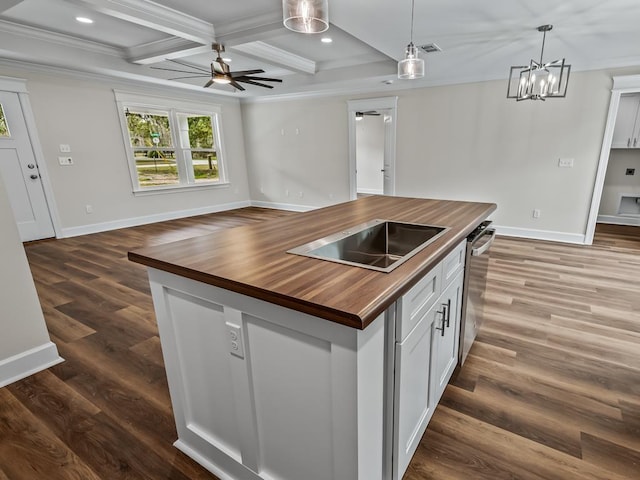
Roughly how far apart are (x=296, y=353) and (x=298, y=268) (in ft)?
0.91

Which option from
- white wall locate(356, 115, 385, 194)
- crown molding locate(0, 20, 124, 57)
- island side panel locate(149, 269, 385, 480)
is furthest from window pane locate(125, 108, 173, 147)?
island side panel locate(149, 269, 385, 480)

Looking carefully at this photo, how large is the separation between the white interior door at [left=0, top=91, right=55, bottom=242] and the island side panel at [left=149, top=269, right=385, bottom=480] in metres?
4.83

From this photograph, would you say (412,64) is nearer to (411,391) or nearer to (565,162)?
(411,391)

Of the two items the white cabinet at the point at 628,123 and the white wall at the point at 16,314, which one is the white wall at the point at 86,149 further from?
the white cabinet at the point at 628,123

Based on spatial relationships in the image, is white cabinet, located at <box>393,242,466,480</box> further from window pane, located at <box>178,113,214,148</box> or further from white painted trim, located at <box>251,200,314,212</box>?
window pane, located at <box>178,113,214,148</box>

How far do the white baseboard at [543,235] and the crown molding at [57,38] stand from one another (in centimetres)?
628

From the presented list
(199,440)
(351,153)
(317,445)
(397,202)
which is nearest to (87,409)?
(199,440)

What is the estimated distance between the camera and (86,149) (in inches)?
201

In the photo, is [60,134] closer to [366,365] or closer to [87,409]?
[87,409]

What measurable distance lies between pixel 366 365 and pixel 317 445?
0.35 meters

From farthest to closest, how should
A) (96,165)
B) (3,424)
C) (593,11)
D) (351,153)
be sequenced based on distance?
(351,153) < (96,165) < (593,11) < (3,424)

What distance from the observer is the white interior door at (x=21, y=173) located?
14.4 ft

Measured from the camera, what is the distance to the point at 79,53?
4.32 meters

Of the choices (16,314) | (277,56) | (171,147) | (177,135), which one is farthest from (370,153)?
(16,314)
